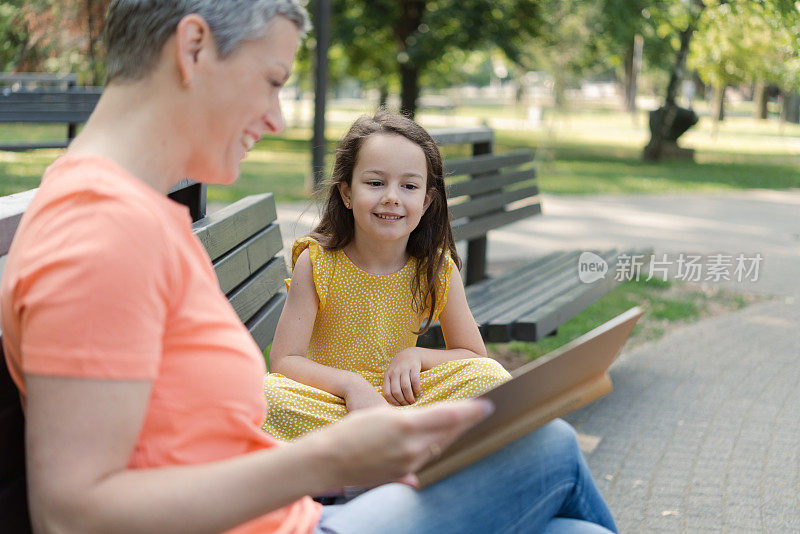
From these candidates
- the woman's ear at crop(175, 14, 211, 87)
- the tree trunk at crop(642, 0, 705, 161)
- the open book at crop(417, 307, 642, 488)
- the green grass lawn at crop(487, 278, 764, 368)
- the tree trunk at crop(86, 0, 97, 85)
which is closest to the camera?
the woman's ear at crop(175, 14, 211, 87)

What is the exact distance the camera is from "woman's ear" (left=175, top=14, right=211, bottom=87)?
1.26 m

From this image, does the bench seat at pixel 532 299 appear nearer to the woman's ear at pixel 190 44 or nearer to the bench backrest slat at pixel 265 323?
the bench backrest slat at pixel 265 323

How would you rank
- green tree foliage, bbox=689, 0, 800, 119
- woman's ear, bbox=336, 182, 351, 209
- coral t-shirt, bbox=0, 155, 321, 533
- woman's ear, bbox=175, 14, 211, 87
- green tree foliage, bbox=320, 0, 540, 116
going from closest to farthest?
coral t-shirt, bbox=0, 155, 321, 533 → woman's ear, bbox=175, 14, 211, 87 → woman's ear, bbox=336, 182, 351, 209 → green tree foliage, bbox=689, 0, 800, 119 → green tree foliage, bbox=320, 0, 540, 116

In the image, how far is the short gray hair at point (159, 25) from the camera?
1274 mm

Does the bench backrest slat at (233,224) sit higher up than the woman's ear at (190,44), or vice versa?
the woman's ear at (190,44)

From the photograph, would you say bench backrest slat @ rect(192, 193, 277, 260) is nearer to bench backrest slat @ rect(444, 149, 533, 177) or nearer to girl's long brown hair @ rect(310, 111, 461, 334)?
girl's long brown hair @ rect(310, 111, 461, 334)

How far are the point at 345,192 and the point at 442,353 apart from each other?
0.60 m

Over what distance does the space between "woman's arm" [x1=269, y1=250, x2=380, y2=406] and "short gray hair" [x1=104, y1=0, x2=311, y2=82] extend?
140cm

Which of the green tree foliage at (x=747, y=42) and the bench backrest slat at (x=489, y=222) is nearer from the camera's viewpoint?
the bench backrest slat at (x=489, y=222)

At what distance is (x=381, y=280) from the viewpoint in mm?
2875

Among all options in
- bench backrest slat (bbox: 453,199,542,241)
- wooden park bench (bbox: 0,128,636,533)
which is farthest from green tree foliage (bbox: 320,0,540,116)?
wooden park bench (bbox: 0,128,636,533)

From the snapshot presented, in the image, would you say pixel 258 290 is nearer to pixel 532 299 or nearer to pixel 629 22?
pixel 532 299

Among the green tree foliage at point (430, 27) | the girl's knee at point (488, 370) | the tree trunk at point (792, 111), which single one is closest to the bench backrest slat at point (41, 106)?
the girl's knee at point (488, 370)

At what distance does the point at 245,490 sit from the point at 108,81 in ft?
1.96
